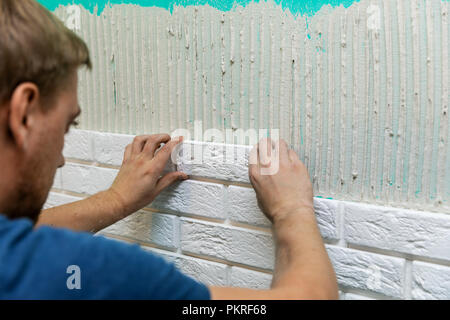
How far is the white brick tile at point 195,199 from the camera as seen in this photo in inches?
43.4

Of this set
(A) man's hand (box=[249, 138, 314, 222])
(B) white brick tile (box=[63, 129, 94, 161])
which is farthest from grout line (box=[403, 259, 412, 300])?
(B) white brick tile (box=[63, 129, 94, 161])

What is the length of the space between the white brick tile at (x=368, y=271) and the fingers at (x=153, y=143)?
47 cm

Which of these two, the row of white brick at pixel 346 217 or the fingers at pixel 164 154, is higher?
the fingers at pixel 164 154

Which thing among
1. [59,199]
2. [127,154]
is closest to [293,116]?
[127,154]

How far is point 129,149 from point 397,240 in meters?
0.67

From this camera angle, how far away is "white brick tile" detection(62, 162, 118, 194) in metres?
1.25

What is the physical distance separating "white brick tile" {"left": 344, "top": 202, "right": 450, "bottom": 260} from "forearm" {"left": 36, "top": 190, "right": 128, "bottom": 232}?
544 millimetres

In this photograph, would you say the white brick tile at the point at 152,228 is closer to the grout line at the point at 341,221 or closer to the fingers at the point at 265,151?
the fingers at the point at 265,151

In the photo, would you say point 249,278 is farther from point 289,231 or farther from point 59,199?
point 59,199

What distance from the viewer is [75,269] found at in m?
0.60

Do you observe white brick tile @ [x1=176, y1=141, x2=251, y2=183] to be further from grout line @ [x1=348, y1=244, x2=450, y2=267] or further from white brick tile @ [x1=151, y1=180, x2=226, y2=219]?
grout line @ [x1=348, y1=244, x2=450, y2=267]

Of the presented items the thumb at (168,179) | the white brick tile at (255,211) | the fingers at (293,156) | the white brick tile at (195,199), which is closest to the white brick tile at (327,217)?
the white brick tile at (255,211)
